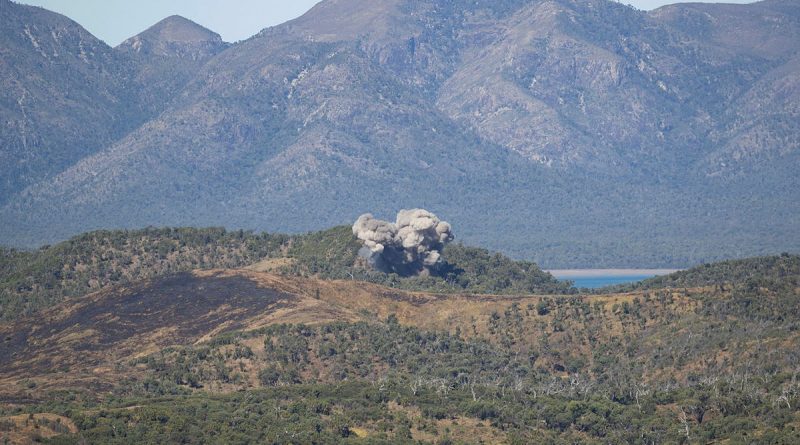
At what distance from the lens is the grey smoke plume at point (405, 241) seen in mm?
169125

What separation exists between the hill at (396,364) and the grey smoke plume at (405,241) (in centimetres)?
1686

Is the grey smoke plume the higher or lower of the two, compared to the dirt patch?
higher

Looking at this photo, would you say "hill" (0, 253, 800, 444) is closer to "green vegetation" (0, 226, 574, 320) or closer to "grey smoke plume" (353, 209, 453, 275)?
"green vegetation" (0, 226, 574, 320)

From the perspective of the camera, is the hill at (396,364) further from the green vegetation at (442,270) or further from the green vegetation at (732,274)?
the green vegetation at (442,270)

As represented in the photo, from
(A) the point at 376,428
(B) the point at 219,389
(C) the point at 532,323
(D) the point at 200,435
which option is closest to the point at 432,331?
(C) the point at 532,323

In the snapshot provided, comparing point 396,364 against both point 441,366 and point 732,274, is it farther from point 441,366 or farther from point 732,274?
point 732,274

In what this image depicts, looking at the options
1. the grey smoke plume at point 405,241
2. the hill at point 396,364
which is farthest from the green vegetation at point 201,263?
the hill at point 396,364

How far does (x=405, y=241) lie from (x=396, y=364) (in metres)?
41.1

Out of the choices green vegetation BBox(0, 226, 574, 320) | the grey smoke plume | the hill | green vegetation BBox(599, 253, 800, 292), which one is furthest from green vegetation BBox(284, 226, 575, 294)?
the hill

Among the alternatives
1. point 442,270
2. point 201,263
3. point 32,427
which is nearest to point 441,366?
point 32,427

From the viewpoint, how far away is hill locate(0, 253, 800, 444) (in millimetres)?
106188

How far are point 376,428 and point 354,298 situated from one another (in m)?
43.0

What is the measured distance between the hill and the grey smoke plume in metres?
16.9

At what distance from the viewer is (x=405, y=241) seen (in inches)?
6693
